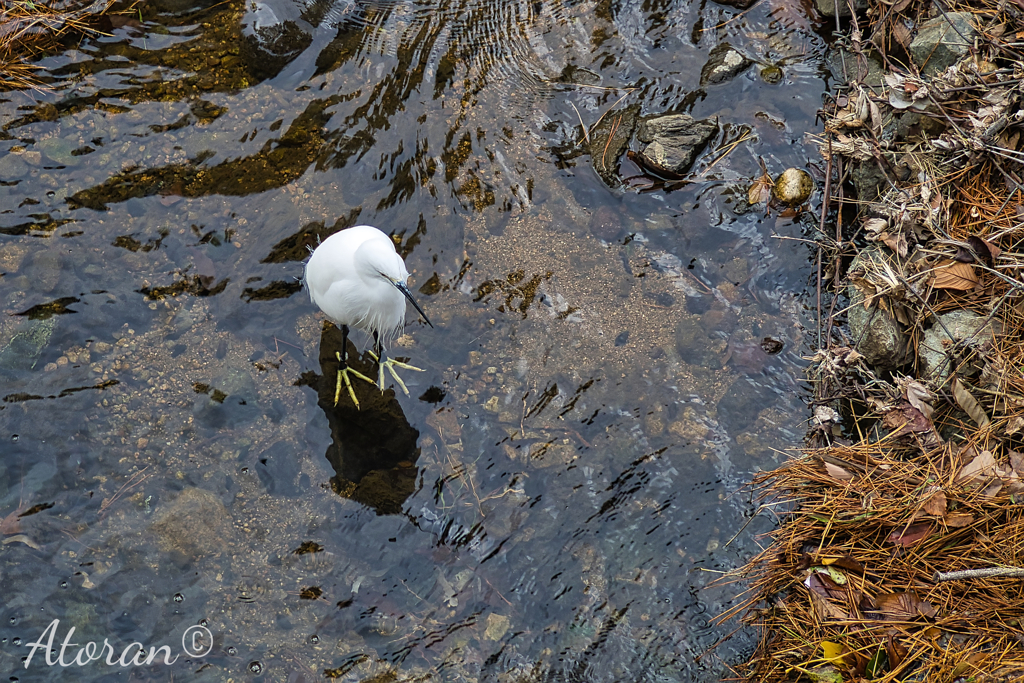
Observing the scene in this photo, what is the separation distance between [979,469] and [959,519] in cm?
22

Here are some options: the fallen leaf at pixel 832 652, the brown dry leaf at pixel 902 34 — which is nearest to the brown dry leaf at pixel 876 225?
the brown dry leaf at pixel 902 34

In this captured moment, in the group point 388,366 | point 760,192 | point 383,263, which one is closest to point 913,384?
point 760,192

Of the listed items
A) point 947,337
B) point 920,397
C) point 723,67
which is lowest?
point 920,397

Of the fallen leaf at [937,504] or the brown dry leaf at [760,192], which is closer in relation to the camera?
the fallen leaf at [937,504]

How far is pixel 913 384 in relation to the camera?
2941 mm

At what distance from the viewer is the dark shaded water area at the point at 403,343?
2.92 m

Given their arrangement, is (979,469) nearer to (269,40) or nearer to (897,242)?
(897,242)

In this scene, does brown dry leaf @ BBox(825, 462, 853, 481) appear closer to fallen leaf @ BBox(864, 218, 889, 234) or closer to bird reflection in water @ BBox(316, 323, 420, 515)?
fallen leaf @ BBox(864, 218, 889, 234)

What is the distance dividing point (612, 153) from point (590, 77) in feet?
1.90

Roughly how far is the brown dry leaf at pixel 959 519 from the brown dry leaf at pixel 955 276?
1101 millimetres

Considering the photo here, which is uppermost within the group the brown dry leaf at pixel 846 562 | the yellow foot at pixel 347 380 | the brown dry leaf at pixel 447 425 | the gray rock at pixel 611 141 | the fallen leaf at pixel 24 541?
the gray rock at pixel 611 141

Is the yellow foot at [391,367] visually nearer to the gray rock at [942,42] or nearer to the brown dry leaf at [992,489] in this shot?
the brown dry leaf at [992,489]

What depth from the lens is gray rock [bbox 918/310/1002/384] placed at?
2918mm

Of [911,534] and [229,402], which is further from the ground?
[911,534]
